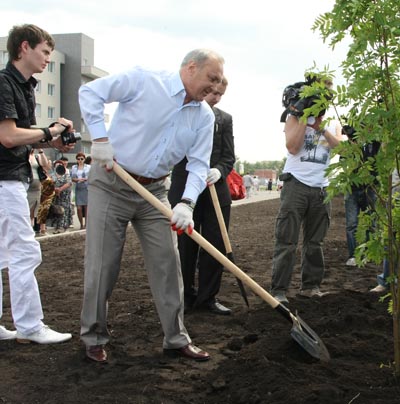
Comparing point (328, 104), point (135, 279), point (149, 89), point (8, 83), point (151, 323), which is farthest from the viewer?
point (135, 279)

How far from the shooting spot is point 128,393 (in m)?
3.26

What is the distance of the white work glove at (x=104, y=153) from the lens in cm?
360

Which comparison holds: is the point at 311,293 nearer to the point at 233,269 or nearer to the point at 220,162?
the point at 220,162

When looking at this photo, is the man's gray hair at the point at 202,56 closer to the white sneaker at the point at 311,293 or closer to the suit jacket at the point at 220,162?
the suit jacket at the point at 220,162

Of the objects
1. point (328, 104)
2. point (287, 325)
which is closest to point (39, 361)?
point (287, 325)

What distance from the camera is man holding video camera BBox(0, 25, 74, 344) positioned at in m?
4.01

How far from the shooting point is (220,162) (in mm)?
5367

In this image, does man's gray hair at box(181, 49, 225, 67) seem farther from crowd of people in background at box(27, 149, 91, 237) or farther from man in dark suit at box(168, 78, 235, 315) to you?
crowd of people in background at box(27, 149, 91, 237)

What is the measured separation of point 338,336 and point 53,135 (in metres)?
2.58

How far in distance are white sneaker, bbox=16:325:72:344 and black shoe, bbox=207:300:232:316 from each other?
1498 mm

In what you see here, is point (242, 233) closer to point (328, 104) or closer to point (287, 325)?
point (287, 325)

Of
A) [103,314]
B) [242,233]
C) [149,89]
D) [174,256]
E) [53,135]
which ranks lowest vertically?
[242,233]

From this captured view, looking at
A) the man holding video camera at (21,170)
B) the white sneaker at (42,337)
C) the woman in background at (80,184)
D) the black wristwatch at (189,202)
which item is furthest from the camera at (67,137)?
the woman in background at (80,184)

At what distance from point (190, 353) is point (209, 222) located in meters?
1.61
